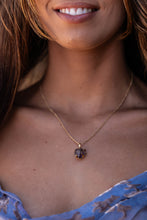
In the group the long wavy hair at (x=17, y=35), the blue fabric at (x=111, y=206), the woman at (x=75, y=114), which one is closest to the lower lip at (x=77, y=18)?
the woman at (x=75, y=114)

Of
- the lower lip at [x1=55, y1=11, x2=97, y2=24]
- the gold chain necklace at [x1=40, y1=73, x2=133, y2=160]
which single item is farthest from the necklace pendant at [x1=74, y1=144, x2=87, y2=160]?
the lower lip at [x1=55, y1=11, x2=97, y2=24]

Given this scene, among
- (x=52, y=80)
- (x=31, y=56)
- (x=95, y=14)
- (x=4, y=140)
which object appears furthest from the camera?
(x=31, y=56)

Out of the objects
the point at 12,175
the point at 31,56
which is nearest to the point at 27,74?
the point at 31,56

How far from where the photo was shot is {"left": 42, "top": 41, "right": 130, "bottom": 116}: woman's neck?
1975mm

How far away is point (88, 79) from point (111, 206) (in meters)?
0.59

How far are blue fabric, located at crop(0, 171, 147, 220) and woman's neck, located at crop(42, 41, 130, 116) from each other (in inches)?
16.3

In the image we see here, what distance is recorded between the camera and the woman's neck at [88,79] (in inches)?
77.7

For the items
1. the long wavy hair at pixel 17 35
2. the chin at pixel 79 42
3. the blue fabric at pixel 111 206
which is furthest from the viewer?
the long wavy hair at pixel 17 35

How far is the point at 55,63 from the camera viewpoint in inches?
80.2

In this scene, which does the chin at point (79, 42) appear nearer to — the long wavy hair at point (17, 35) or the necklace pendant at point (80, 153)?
the long wavy hair at point (17, 35)

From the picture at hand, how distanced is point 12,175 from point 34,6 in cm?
67

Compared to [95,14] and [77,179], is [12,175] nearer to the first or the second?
[77,179]

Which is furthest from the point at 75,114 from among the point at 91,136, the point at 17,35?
the point at 17,35

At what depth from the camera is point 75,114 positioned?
2.00m
